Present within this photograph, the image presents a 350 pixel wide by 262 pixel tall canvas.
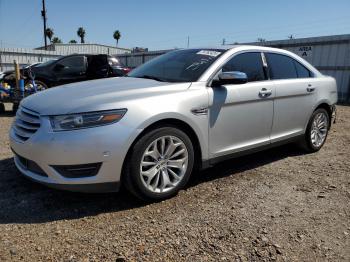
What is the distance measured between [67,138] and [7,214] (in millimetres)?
919

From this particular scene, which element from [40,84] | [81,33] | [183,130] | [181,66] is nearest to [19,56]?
[40,84]

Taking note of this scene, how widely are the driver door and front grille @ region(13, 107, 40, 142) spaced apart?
170 cm

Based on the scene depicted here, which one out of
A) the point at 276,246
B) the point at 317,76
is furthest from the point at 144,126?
the point at 317,76

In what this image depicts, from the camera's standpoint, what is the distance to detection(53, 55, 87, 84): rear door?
10.2m

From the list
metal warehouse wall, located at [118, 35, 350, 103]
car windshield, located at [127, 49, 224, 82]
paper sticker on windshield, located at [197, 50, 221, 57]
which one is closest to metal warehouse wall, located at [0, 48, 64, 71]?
metal warehouse wall, located at [118, 35, 350, 103]

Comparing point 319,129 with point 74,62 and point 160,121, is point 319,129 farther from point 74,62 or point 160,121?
point 74,62

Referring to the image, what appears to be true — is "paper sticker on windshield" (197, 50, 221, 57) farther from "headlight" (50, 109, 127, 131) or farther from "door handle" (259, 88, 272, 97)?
"headlight" (50, 109, 127, 131)

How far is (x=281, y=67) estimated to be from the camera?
15.1ft

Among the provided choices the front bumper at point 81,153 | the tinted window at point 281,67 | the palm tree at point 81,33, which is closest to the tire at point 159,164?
the front bumper at point 81,153

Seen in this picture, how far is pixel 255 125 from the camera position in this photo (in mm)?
4102

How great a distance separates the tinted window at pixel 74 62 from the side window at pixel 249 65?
25.1 feet

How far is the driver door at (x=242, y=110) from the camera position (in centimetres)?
367

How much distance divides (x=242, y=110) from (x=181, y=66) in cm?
87

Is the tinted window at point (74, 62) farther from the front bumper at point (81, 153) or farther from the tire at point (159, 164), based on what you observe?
the tire at point (159, 164)
